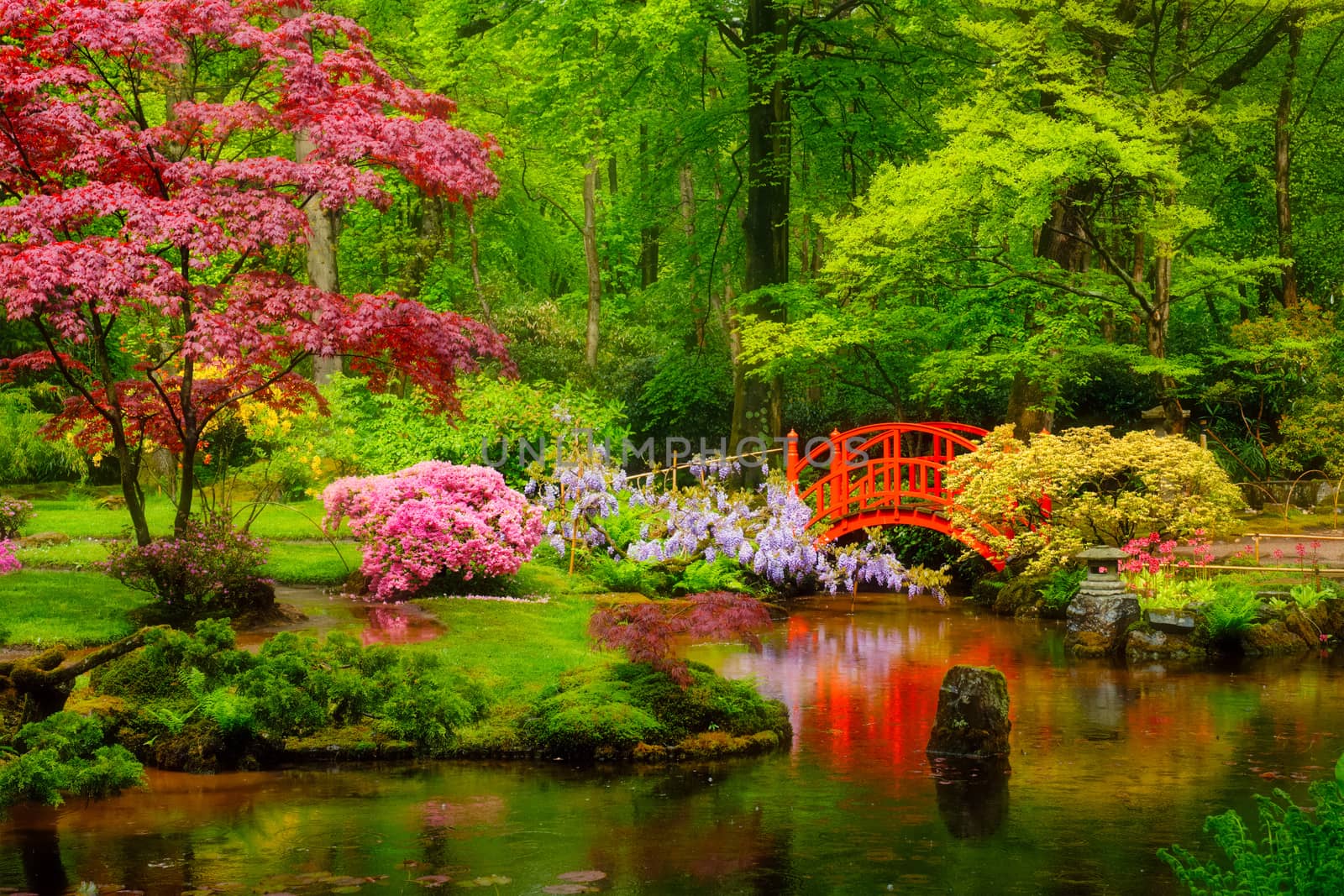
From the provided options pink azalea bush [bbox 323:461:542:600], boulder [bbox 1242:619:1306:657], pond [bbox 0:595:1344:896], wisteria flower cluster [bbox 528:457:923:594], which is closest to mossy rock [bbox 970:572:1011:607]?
wisteria flower cluster [bbox 528:457:923:594]

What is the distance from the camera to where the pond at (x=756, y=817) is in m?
7.17

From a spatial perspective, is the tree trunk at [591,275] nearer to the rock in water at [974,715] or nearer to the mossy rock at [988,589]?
the mossy rock at [988,589]

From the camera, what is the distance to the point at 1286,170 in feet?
89.9

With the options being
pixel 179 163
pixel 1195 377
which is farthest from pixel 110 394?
pixel 1195 377

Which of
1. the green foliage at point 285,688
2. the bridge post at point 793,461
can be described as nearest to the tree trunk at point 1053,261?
the bridge post at point 793,461

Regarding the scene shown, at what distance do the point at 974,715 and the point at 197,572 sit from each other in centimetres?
746

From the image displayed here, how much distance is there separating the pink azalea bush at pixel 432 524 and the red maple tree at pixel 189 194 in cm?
181

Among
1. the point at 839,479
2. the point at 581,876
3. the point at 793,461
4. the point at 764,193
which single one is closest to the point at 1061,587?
the point at 839,479

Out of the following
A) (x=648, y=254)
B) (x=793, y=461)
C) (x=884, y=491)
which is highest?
(x=648, y=254)

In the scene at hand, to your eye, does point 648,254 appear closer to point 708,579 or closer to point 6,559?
point 708,579

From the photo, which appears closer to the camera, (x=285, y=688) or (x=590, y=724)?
(x=285, y=688)

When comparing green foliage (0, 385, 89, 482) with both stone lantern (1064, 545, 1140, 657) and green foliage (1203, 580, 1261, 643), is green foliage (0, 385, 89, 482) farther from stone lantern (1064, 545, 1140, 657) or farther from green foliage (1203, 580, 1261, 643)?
green foliage (1203, 580, 1261, 643)

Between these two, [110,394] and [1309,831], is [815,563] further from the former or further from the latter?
[1309,831]

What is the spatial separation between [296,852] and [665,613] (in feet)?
11.1
